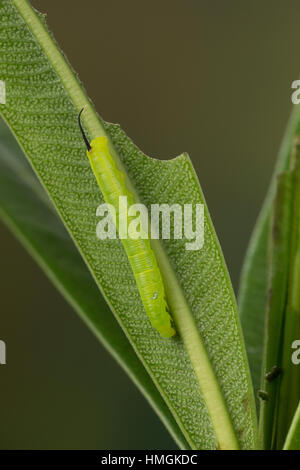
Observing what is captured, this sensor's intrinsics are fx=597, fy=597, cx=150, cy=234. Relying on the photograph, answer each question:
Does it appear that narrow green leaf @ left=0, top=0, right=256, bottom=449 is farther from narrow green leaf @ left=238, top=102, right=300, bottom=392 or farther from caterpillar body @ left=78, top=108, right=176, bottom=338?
narrow green leaf @ left=238, top=102, right=300, bottom=392

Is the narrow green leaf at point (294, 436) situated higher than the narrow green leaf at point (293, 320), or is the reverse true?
the narrow green leaf at point (293, 320)

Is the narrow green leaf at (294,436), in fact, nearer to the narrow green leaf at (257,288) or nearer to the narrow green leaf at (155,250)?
the narrow green leaf at (155,250)

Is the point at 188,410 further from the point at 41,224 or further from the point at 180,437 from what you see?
the point at 41,224

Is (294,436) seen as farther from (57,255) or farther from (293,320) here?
(57,255)

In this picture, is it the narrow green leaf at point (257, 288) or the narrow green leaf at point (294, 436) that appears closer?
the narrow green leaf at point (294, 436)

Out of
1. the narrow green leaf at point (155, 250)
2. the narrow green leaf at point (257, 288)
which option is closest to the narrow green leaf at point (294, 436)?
the narrow green leaf at point (155, 250)

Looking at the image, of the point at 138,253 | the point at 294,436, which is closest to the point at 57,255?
the point at 138,253

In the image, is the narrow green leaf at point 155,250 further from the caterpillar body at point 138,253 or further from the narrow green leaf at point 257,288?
the narrow green leaf at point 257,288
